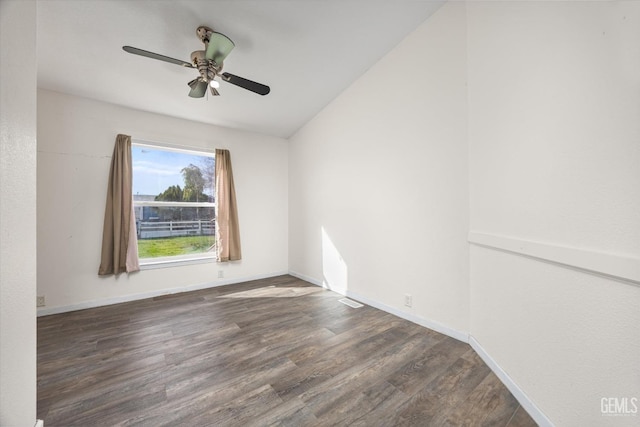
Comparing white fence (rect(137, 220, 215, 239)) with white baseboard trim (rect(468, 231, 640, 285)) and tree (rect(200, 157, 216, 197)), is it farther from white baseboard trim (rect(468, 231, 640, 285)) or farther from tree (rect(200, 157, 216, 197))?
white baseboard trim (rect(468, 231, 640, 285))

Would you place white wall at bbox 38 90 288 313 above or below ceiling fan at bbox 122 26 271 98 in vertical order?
below

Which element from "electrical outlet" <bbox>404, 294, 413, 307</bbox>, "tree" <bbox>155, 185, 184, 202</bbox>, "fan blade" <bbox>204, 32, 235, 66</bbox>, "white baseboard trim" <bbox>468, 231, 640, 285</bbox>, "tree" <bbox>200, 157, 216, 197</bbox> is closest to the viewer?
"white baseboard trim" <bbox>468, 231, 640, 285</bbox>

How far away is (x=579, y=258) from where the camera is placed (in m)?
1.06

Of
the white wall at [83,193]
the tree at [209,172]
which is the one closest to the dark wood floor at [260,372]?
the white wall at [83,193]

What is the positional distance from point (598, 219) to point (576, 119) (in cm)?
49

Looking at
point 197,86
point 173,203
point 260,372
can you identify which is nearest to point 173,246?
point 173,203

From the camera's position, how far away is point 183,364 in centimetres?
178

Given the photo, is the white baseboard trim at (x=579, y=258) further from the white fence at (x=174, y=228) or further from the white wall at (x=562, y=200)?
the white fence at (x=174, y=228)

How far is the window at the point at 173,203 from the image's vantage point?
3363mm

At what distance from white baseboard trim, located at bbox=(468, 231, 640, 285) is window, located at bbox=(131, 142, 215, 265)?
3.91 meters

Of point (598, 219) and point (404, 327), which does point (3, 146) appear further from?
point (404, 327)

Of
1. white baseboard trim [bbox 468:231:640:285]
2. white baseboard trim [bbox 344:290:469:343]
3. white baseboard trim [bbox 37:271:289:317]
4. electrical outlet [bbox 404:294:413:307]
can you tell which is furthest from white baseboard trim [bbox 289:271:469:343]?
Result: white baseboard trim [bbox 37:271:289:317]

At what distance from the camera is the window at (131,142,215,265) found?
3.36 meters

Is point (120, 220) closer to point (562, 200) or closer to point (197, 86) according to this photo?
point (197, 86)
